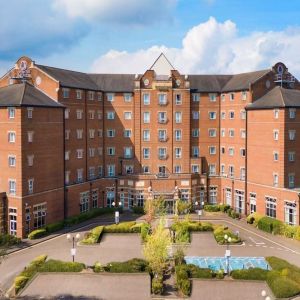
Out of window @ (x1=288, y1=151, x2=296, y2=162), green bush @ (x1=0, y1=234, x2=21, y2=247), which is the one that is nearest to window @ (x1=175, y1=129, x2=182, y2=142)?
window @ (x1=288, y1=151, x2=296, y2=162)

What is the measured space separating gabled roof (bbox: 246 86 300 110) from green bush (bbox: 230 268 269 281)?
24.1 m

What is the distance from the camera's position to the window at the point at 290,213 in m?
53.4

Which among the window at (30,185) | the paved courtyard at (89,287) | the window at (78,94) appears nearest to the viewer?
the paved courtyard at (89,287)

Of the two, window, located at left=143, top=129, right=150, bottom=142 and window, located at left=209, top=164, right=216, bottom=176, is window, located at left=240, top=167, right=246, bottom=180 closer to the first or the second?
window, located at left=209, top=164, right=216, bottom=176

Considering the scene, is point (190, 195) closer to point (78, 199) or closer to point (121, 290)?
point (78, 199)

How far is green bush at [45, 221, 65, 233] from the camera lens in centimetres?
5288

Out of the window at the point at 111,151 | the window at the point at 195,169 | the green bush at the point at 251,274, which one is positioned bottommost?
the green bush at the point at 251,274

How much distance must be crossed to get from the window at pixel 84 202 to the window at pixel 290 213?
2548 cm

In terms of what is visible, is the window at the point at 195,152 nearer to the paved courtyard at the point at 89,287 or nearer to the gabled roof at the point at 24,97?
the gabled roof at the point at 24,97

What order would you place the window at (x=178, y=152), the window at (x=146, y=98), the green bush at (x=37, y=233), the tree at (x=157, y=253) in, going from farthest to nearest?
the window at (x=178, y=152), the window at (x=146, y=98), the green bush at (x=37, y=233), the tree at (x=157, y=253)

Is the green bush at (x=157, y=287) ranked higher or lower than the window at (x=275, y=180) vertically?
lower

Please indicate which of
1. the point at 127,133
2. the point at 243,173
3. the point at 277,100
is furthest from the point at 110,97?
the point at 277,100

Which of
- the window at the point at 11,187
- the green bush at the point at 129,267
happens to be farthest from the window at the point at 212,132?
the green bush at the point at 129,267

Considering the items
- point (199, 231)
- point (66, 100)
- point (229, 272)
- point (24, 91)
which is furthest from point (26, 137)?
point (229, 272)
